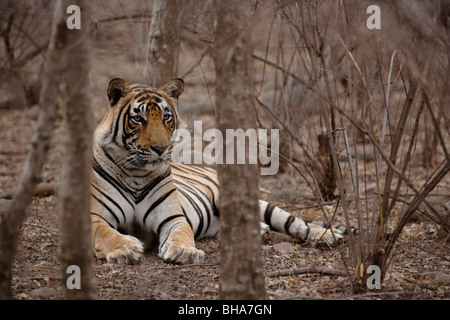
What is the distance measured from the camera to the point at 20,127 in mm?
9008

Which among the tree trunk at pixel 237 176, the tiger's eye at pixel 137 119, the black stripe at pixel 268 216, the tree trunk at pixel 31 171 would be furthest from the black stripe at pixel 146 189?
the tree trunk at pixel 237 176

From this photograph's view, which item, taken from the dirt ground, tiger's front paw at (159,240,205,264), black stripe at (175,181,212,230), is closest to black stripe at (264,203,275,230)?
the dirt ground

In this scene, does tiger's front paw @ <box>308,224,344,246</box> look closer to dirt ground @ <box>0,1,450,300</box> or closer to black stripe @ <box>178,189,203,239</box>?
dirt ground @ <box>0,1,450,300</box>

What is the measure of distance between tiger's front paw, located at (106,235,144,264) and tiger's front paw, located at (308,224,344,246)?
1.60 meters

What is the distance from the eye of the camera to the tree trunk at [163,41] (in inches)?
229

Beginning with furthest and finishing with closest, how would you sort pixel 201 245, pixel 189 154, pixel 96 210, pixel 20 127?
pixel 20 127
pixel 189 154
pixel 201 245
pixel 96 210

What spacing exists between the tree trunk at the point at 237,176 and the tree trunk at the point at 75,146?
0.59m

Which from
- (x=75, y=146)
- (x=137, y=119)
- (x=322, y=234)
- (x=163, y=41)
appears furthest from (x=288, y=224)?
(x=75, y=146)

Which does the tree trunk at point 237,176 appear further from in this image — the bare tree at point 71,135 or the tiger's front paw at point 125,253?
the tiger's front paw at point 125,253

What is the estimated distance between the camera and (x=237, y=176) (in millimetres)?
2617

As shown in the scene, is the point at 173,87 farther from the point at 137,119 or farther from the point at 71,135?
the point at 71,135
